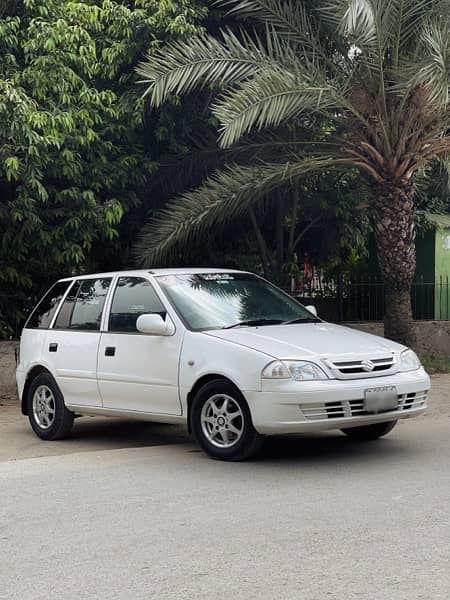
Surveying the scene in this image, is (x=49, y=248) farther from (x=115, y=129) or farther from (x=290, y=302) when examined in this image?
(x=290, y=302)

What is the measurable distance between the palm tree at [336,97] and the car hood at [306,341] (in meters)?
4.57

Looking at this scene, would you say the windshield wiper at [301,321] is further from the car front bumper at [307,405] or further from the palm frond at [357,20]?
the palm frond at [357,20]

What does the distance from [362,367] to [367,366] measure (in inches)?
2.2

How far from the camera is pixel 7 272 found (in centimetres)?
1411

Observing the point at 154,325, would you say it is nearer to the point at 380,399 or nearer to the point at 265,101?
the point at 380,399

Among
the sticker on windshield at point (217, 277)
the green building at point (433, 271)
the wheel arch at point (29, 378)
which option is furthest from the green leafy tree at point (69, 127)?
the green building at point (433, 271)

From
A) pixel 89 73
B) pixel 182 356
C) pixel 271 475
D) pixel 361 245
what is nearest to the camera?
pixel 271 475

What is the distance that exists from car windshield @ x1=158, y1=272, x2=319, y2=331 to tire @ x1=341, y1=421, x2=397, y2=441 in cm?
113

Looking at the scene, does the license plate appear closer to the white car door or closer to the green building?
the white car door

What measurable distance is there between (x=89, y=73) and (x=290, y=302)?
5.78 meters

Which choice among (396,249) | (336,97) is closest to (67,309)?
(336,97)

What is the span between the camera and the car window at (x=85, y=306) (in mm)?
9641

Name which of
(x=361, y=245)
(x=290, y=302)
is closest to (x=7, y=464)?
(x=290, y=302)

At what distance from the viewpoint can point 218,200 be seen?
13938 mm
